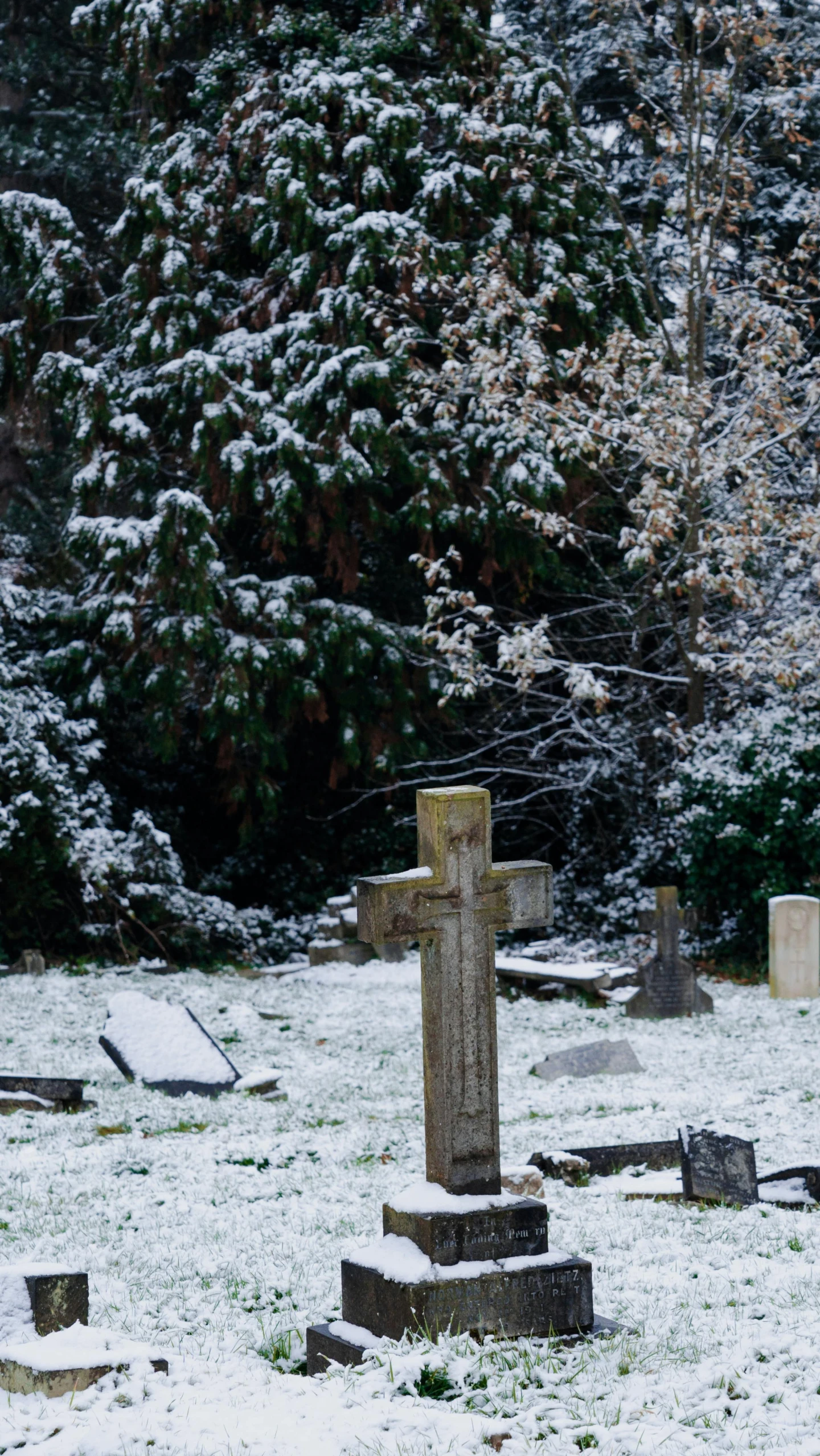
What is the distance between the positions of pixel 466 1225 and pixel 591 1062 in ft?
15.0

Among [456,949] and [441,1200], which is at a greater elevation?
[456,949]

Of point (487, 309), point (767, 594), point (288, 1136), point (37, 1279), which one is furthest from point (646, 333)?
point (37, 1279)

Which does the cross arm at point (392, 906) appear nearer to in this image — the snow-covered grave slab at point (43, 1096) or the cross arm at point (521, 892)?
the cross arm at point (521, 892)

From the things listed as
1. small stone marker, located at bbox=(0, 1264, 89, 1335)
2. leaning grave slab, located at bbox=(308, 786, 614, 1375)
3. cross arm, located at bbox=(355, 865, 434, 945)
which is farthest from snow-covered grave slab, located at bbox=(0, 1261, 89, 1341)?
cross arm, located at bbox=(355, 865, 434, 945)

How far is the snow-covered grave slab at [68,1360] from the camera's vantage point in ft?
11.5

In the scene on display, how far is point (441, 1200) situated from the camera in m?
4.03

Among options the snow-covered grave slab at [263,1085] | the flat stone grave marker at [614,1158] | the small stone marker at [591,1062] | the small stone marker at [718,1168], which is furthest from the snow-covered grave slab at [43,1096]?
the small stone marker at [718,1168]

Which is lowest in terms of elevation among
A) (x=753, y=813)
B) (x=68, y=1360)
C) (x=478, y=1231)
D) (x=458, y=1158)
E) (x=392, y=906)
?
(x=68, y=1360)

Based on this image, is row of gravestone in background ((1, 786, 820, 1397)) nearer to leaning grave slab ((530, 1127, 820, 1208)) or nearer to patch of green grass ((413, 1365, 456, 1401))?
patch of green grass ((413, 1365, 456, 1401))

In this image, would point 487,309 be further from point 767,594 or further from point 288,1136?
point 288,1136

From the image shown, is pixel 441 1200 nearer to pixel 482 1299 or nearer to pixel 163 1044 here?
pixel 482 1299

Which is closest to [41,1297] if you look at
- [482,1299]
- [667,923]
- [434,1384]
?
[434,1384]

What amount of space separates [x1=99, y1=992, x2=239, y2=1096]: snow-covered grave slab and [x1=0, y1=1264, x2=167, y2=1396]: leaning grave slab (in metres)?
4.09

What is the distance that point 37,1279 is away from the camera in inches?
149
